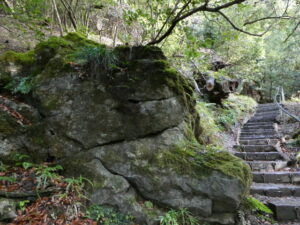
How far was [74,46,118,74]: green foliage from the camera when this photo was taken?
4.00 meters

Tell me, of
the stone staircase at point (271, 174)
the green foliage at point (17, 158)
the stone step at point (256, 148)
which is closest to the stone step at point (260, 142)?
the stone staircase at point (271, 174)

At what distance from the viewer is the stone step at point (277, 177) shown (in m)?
5.00

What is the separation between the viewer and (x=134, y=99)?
3.92m

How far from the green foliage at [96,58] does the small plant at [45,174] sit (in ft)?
6.60

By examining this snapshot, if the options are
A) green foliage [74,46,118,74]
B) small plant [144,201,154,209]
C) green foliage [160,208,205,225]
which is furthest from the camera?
green foliage [74,46,118,74]

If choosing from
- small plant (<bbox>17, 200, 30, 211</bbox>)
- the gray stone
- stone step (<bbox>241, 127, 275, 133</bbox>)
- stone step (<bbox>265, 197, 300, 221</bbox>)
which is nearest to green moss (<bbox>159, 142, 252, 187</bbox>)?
stone step (<bbox>265, 197, 300, 221</bbox>)

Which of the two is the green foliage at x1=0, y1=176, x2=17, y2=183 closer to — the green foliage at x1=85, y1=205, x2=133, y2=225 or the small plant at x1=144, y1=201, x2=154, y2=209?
the green foliage at x1=85, y1=205, x2=133, y2=225

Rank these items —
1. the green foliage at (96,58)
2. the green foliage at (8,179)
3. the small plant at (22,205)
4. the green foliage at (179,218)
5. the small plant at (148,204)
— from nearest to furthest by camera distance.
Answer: the small plant at (22,205) < the green foliage at (8,179) < the green foliage at (179,218) < the small plant at (148,204) < the green foliage at (96,58)

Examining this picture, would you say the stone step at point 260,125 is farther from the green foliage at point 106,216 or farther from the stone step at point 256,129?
the green foliage at point 106,216

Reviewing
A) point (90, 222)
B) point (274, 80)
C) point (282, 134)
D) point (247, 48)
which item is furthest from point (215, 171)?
point (274, 80)

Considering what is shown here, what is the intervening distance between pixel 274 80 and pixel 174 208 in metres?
17.6

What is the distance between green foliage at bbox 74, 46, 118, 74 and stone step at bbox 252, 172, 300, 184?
15.5 ft

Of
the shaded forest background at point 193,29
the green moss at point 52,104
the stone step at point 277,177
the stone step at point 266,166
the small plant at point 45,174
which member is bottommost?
the stone step at point 277,177

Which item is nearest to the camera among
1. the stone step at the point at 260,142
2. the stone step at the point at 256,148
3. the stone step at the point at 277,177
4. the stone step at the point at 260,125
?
the stone step at the point at 277,177
